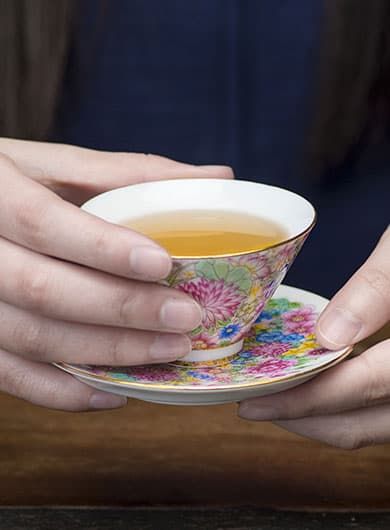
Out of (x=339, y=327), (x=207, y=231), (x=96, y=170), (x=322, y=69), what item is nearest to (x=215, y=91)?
(x=322, y=69)

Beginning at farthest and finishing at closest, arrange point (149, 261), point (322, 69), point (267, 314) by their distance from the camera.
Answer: point (322, 69) < point (267, 314) < point (149, 261)

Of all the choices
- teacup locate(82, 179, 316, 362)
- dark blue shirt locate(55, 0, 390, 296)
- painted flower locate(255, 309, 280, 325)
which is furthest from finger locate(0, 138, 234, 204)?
dark blue shirt locate(55, 0, 390, 296)

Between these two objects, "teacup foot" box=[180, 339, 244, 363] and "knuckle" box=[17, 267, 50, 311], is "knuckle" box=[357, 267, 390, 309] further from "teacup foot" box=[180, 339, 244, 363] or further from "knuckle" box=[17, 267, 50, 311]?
"knuckle" box=[17, 267, 50, 311]

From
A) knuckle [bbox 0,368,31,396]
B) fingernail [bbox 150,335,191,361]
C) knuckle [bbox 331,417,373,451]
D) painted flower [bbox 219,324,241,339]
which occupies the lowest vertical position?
knuckle [bbox 0,368,31,396]

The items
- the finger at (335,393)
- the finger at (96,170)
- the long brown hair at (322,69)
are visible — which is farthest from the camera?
the long brown hair at (322,69)

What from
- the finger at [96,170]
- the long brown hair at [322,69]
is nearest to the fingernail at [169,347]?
the finger at [96,170]

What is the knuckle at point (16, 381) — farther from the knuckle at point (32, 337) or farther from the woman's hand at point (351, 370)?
the woman's hand at point (351, 370)

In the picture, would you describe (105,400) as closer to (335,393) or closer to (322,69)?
(335,393)
